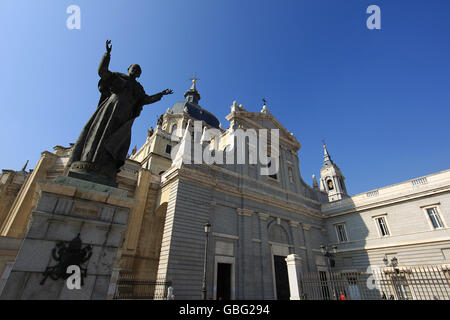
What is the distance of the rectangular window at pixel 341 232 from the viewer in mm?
22047

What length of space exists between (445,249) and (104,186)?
72.4ft

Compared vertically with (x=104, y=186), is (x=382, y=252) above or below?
above

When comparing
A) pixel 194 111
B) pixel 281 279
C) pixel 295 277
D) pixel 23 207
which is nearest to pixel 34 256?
pixel 295 277

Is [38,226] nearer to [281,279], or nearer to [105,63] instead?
[105,63]

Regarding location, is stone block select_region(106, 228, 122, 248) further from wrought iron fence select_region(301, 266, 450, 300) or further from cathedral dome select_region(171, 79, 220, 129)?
cathedral dome select_region(171, 79, 220, 129)

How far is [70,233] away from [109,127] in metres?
2.21

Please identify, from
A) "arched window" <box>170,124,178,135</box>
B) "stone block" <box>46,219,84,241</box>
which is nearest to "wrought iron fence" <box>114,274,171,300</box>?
"stone block" <box>46,219,84,241</box>

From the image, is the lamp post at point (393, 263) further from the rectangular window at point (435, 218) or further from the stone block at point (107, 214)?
the stone block at point (107, 214)

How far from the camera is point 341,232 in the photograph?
2247cm

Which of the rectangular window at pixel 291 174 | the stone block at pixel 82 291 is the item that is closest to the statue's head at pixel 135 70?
the stone block at pixel 82 291

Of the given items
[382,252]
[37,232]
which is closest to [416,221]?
[382,252]

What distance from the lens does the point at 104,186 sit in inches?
159
